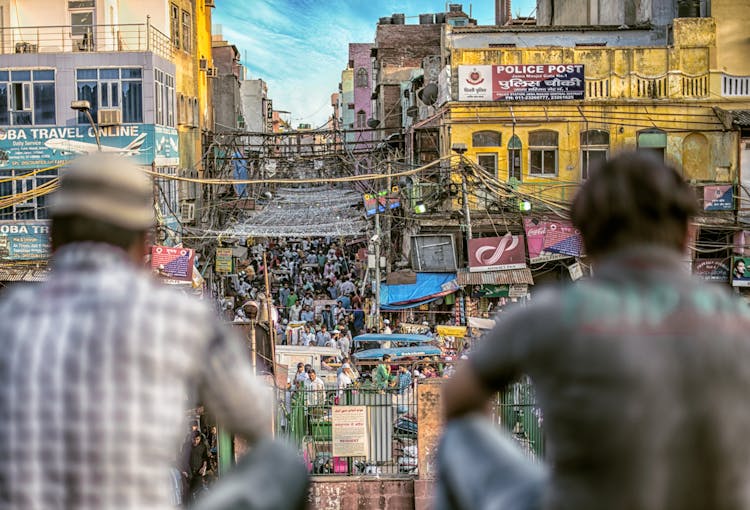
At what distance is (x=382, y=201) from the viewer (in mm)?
29953

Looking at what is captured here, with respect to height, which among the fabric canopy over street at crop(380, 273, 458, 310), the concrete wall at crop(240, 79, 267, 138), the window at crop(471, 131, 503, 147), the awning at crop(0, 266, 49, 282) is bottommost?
the fabric canopy over street at crop(380, 273, 458, 310)

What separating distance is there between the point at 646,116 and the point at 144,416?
2919 cm

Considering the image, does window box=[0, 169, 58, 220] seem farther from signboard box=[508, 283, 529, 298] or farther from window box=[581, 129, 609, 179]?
window box=[581, 129, 609, 179]

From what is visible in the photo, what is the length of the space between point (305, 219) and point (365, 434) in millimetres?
23871

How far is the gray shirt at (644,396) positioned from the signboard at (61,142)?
2752 centimetres

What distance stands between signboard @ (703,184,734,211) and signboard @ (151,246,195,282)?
1493 cm

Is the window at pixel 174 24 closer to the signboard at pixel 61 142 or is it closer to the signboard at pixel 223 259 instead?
the signboard at pixel 61 142

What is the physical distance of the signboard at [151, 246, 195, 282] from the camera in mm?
21919

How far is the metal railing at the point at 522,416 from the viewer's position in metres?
13.4

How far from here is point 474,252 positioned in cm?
2628

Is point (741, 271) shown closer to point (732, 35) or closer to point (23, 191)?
point (732, 35)

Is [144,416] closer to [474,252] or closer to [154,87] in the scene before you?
[474,252]

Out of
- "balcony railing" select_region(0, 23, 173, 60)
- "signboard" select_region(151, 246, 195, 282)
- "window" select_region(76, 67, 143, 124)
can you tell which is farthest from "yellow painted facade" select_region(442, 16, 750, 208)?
"balcony railing" select_region(0, 23, 173, 60)

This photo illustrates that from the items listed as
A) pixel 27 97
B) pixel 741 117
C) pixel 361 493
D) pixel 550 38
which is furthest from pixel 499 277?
pixel 27 97
